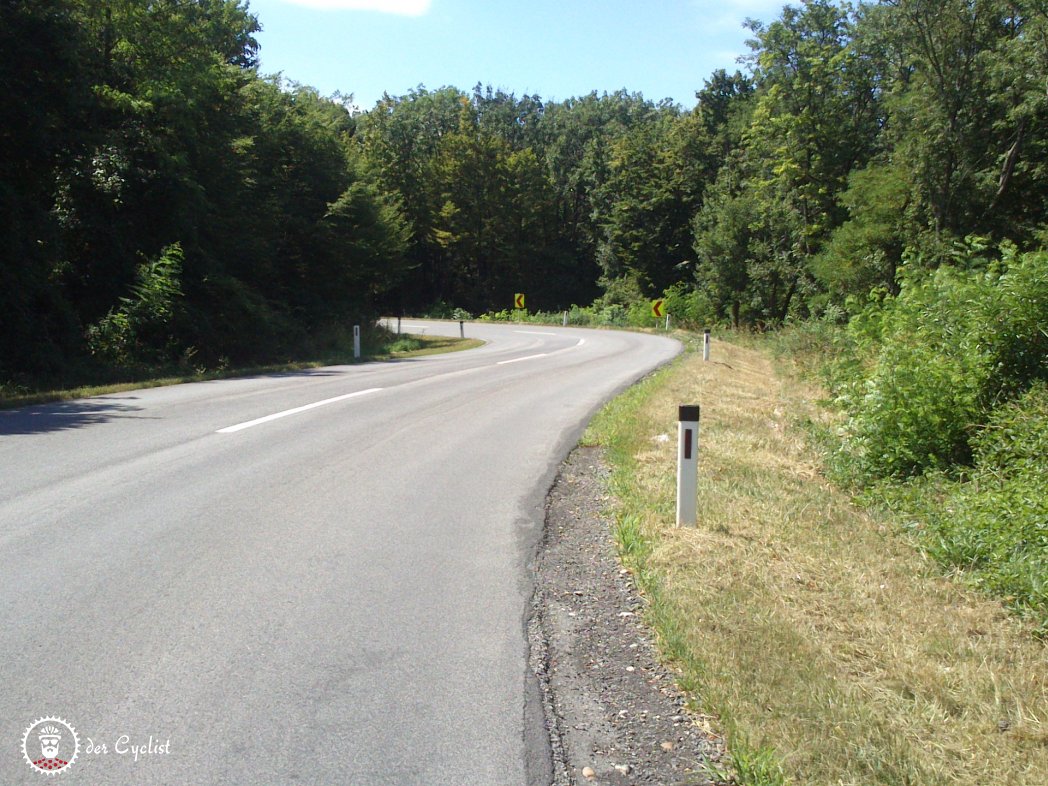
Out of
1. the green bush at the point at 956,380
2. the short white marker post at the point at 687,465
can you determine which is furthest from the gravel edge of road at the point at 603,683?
the green bush at the point at 956,380

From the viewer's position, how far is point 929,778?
3568 millimetres

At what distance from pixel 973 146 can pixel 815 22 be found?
15584mm

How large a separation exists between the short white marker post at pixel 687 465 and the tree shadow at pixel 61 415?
26.4ft

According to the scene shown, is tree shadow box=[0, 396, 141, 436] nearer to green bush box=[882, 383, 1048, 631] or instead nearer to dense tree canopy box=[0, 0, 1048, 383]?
dense tree canopy box=[0, 0, 1048, 383]

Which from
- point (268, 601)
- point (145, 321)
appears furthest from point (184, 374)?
point (268, 601)

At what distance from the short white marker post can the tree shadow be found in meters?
8.04

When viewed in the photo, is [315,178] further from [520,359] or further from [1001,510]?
[1001,510]

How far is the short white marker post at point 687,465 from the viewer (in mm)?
7074

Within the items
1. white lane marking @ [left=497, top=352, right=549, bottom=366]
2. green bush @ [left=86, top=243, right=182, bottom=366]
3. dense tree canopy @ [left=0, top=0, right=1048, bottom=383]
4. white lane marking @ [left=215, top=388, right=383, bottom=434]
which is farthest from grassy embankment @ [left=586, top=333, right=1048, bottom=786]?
green bush @ [left=86, top=243, right=182, bottom=366]

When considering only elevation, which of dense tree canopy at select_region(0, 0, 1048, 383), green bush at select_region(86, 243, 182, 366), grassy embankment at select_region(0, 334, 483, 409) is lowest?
grassy embankment at select_region(0, 334, 483, 409)

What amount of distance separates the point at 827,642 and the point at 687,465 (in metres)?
2.31

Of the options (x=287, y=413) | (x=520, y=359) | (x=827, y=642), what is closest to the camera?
(x=827, y=642)

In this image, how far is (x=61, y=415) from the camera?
40.6 feet

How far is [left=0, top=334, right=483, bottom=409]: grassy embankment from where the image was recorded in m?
14.5
